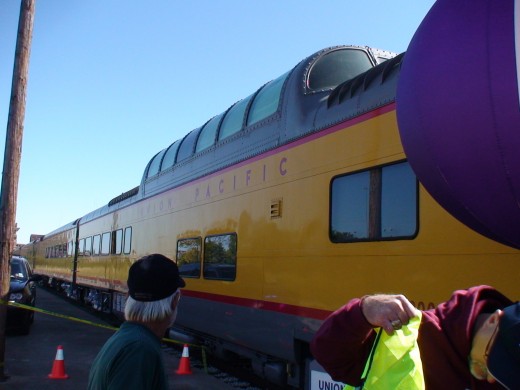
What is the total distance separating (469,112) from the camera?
1973 mm

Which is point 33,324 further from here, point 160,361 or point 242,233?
point 160,361

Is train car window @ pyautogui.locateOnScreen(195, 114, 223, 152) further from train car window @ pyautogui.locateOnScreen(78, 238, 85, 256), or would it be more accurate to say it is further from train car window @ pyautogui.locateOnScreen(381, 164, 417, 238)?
train car window @ pyautogui.locateOnScreen(78, 238, 85, 256)

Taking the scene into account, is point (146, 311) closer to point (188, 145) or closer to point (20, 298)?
point (188, 145)

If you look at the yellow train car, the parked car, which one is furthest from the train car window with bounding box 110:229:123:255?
the yellow train car

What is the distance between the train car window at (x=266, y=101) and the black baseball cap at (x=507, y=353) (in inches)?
196

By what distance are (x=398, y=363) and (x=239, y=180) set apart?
517 centimetres

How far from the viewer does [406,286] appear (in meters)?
3.95

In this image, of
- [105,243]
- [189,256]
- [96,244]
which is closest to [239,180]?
[189,256]

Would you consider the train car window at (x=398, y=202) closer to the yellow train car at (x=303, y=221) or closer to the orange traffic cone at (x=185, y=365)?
the yellow train car at (x=303, y=221)

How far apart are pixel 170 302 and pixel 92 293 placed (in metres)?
15.4

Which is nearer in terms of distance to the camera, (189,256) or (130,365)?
(130,365)

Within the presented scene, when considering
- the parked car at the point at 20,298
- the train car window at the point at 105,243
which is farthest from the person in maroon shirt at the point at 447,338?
the train car window at the point at 105,243

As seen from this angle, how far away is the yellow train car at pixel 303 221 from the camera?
3.88m

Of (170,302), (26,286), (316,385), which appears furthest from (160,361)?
(26,286)
